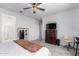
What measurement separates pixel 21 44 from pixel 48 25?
50 centimetres

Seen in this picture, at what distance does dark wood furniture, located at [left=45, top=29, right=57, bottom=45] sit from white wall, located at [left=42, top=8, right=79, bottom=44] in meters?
0.05

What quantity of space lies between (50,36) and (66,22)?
328 millimetres

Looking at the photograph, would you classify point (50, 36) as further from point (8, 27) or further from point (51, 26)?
Result: point (8, 27)

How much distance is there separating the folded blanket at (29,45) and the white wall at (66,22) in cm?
25

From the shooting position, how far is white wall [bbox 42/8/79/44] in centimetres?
118

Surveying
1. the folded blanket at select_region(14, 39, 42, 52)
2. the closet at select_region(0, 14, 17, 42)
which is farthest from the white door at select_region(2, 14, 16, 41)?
the folded blanket at select_region(14, 39, 42, 52)

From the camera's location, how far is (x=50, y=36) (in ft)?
4.48

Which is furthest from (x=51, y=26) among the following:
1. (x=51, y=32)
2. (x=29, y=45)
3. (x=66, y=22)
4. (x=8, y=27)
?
(x=8, y=27)

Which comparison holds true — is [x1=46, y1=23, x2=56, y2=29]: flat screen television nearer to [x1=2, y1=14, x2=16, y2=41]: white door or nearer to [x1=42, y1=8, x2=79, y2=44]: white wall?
[x1=42, y1=8, x2=79, y2=44]: white wall

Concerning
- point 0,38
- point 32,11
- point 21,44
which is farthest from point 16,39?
point 32,11

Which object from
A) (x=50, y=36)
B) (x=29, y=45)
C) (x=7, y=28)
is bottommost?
(x=29, y=45)

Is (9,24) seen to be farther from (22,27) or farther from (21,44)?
(21,44)

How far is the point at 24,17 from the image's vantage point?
1311 millimetres

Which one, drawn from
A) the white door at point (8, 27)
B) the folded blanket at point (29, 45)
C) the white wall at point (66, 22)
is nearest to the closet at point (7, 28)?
the white door at point (8, 27)
